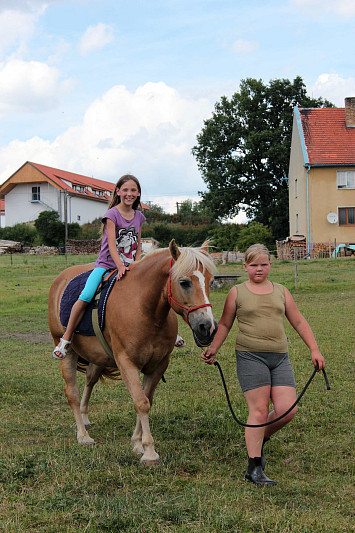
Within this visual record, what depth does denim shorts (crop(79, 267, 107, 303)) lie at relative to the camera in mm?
5125

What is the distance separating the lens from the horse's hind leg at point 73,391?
526 cm

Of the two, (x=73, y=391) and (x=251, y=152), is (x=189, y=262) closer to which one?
(x=73, y=391)

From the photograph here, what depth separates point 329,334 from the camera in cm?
1048

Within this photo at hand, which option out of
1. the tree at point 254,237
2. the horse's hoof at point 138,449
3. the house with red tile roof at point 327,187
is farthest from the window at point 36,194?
the horse's hoof at point 138,449

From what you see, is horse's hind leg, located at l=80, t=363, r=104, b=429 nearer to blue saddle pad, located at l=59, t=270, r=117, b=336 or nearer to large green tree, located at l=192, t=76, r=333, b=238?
blue saddle pad, located at l=59, t=270, r=117, b=336

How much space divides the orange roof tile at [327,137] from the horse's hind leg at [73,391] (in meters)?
31.1

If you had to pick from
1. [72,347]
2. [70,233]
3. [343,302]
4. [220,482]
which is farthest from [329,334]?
[70,233]

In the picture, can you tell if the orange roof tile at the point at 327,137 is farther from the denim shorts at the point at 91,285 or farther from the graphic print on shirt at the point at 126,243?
the denim shorts at the point at 91,285

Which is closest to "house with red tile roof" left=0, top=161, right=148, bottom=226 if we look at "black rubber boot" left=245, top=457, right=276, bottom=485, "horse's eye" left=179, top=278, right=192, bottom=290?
"horse's eye" left=179, top=278, right=192, bottom=290

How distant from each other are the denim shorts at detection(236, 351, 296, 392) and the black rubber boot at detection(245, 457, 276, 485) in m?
0.52

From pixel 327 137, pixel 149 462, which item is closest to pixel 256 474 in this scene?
pixel 149 462

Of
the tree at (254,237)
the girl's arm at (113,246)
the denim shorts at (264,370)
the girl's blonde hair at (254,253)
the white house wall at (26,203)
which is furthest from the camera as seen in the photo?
the white house wall at (26,203)

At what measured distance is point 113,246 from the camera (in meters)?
5.00

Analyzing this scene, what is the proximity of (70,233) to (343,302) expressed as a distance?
35.7 meters
